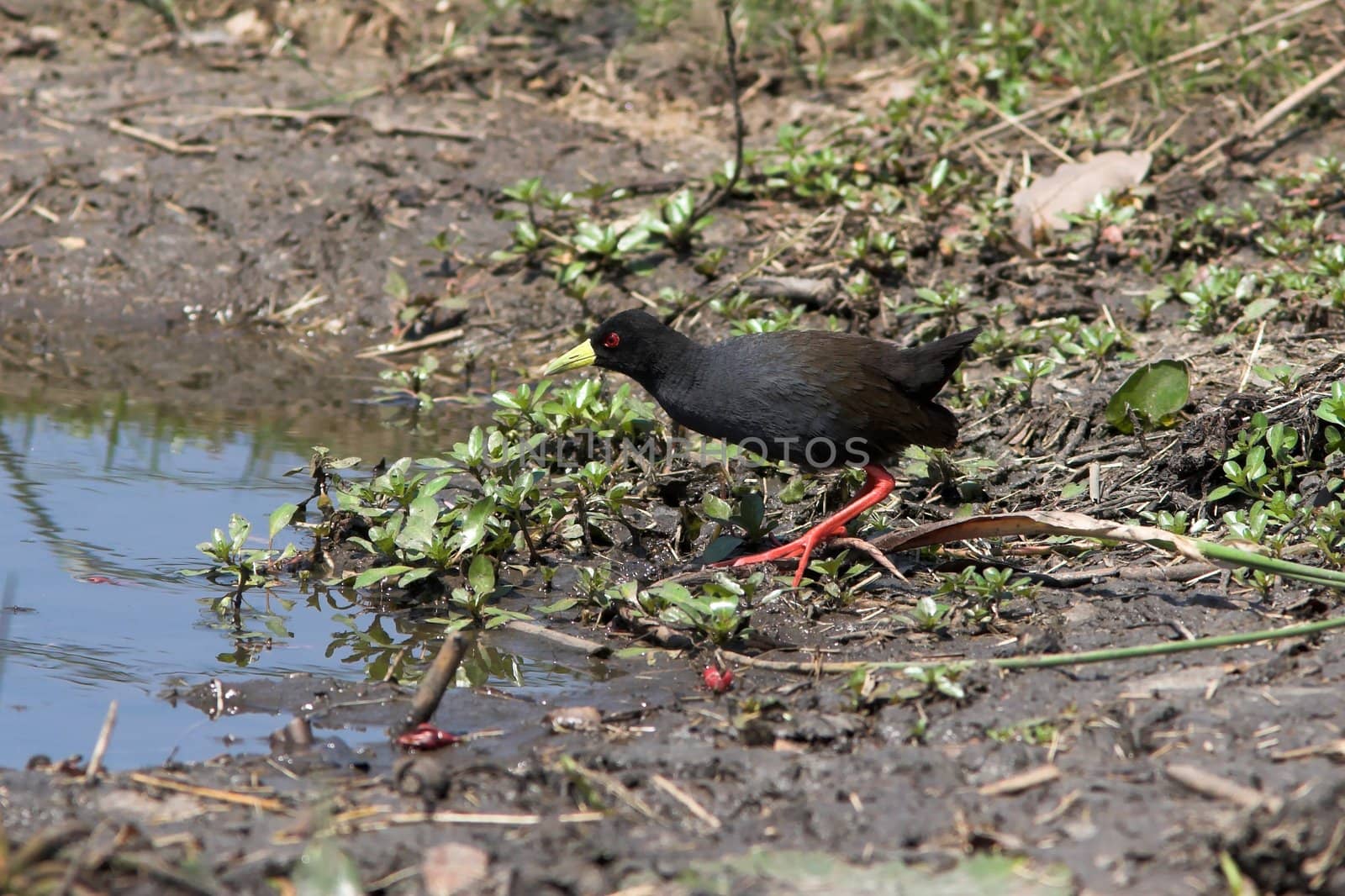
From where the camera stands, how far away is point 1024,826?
3139 millimetres

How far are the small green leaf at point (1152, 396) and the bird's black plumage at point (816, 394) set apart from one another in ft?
2.68

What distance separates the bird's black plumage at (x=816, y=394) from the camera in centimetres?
509

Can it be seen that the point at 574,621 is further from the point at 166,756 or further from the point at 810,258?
the point at 810,258

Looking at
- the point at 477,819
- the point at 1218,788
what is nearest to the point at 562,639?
the point at 477,819

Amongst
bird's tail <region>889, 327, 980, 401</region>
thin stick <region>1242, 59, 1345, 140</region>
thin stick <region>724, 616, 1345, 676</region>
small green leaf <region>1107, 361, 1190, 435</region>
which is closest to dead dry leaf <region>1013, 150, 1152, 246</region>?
thin stick <region>1242, 59, 1345, 140</region>

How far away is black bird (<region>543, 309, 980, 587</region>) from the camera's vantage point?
508cm

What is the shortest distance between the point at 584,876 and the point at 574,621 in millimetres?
1803

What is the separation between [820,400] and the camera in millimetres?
5078

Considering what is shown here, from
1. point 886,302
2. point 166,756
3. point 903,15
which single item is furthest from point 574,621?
point 903,15

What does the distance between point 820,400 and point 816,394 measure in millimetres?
25

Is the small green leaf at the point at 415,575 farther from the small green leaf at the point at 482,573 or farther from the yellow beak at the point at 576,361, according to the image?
the yellow beak at the point at 576,361

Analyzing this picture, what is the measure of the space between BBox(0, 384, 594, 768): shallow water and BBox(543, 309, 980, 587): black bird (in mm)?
1226

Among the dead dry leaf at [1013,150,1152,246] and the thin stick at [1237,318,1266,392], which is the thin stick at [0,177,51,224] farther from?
the thin stick at [1237,318,1266,392]

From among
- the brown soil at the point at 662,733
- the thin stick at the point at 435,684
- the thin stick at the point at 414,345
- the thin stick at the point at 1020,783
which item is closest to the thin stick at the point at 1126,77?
the brown soil at the point at 662,733
